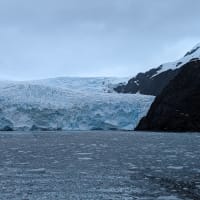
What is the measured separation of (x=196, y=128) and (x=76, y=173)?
2006 inches

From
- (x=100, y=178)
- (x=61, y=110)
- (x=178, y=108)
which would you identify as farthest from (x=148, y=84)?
(x=100, y=178)

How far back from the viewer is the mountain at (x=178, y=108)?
224ft

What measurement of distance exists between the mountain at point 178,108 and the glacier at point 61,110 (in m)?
8.17

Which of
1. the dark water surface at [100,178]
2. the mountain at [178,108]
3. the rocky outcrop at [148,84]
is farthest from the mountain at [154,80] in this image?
the dark water surface at [100,178]

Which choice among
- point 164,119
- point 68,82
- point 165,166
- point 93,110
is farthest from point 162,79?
point 165,166

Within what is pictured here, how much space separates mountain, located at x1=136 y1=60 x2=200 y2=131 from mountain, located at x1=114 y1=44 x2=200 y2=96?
30.4 meters

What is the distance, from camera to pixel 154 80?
11338 cm

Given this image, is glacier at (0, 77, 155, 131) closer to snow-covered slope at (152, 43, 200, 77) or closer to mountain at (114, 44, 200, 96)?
mountain at (114, 44, 200, 96)

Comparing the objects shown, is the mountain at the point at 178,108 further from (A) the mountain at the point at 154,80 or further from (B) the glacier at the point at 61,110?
(A) the mountain at the point at 154,80

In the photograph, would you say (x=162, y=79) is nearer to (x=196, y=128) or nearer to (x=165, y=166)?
(x=196, y=128)

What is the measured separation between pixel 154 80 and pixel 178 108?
4222 cm

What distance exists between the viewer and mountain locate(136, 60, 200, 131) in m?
68.2

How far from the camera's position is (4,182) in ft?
48.1

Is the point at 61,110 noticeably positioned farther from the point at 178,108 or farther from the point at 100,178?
the point at 100,178
